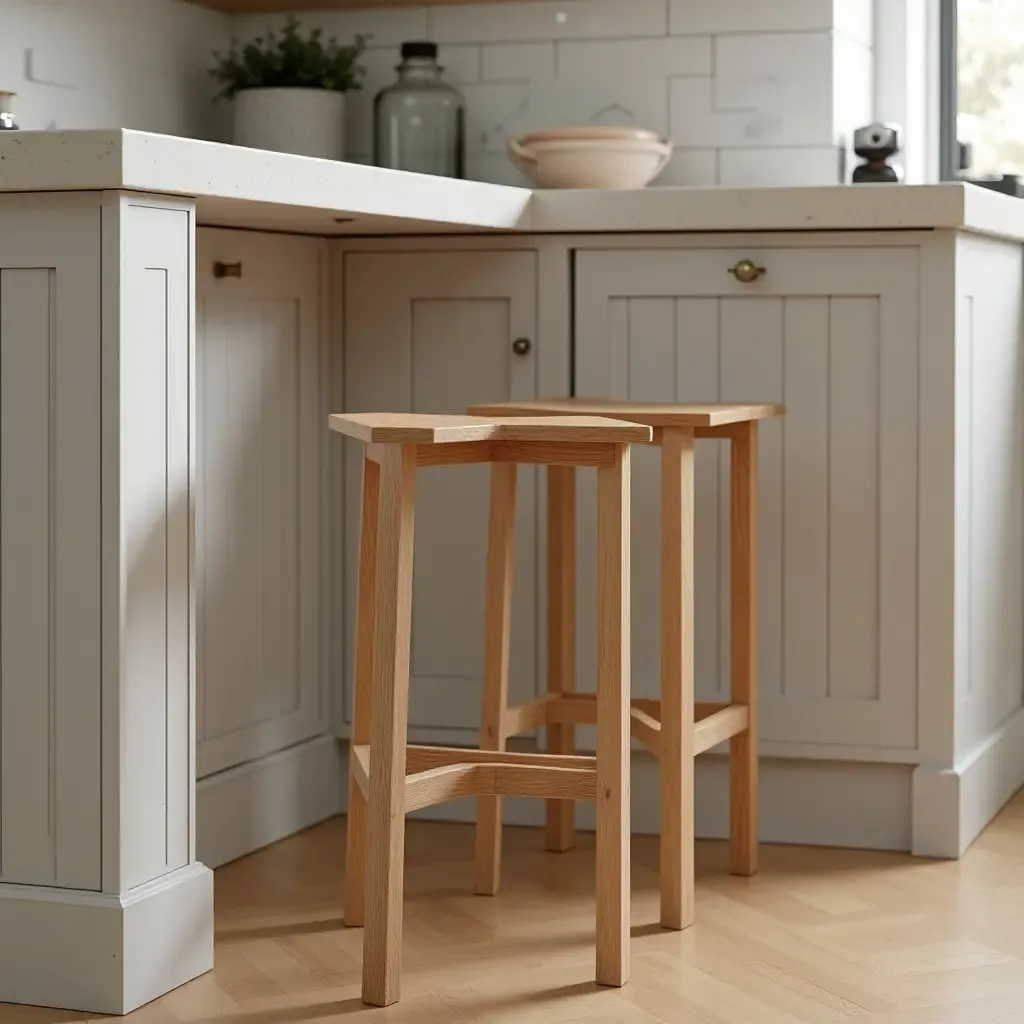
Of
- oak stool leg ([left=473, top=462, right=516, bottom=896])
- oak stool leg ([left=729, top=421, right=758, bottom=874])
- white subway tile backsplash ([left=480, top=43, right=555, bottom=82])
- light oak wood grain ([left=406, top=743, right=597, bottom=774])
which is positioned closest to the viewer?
light oak wood grain ([left=406, top=743, right=597, bottom=774])

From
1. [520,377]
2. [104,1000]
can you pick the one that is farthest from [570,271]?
[104,1000]

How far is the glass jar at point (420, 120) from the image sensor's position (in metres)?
3.38

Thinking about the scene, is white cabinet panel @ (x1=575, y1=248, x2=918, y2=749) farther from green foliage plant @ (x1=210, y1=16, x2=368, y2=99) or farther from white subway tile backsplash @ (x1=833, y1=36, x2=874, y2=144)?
green foliage plant @ (x1=210, y1=16, x2=368, y2=99)

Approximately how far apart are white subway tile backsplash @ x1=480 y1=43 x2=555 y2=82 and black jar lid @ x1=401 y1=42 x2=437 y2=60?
15cm

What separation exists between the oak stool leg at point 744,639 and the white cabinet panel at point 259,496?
0.75 meters

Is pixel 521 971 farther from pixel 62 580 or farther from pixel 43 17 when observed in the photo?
pixel 43 17

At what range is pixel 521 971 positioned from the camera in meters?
2.35

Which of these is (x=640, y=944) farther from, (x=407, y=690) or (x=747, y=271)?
(x=747, y=271)

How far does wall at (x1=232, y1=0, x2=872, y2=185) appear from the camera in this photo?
3.36m

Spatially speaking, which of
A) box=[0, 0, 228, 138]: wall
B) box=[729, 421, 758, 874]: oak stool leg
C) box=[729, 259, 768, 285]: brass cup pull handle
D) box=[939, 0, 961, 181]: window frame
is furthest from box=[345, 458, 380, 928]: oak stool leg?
box=[939, 0, 961, 181]: window frame

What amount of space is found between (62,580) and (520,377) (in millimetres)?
1093

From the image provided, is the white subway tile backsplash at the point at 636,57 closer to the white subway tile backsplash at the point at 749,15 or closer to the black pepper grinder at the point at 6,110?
the white subway tile backsplash at the point at 749,15

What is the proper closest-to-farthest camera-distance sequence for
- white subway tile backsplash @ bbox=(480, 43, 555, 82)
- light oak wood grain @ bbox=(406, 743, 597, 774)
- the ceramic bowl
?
light oak wood grain @ bbox=(406, 743, 597, 774)
the ceramic bowl
white subway tile backsplash @ bbox=(480, 43, 555, 82)

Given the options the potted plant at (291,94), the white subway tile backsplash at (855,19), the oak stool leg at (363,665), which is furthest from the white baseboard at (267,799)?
the white subway tile backsplash at (855,19)
